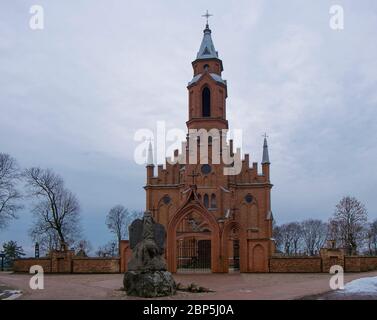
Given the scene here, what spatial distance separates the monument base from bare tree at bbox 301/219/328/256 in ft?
243

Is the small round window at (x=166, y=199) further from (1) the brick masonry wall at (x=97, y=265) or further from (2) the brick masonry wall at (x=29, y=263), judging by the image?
(2) the brick masonry wall at (x=29, y=263)

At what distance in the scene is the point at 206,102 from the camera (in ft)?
165

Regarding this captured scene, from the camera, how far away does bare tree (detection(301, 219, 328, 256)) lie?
8769 cm

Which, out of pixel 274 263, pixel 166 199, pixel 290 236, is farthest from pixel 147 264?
pixel 290 236

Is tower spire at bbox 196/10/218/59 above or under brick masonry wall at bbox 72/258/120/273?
above

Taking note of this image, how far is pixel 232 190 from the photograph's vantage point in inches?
1827

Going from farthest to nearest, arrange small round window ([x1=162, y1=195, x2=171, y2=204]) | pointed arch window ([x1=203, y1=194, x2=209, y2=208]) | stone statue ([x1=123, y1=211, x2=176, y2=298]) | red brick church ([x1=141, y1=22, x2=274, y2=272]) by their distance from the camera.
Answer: small round window ([x1=162, y1=195, x2=171, y2=204])
pointed arch window ([x1=203, y1=194, x2=209, y2=208])
red brick church ([x1=141, y1=22, x2=274, y2=272])
stone statue ([x1=123, y1=211, x2=176, y2=298])

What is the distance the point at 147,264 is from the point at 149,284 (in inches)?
38.8

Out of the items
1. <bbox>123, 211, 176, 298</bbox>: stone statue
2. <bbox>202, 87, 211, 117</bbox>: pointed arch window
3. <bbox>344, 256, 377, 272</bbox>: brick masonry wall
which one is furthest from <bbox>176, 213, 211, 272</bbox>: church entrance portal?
<bbox>123, 211, 176, 298</bbox>: stone statue

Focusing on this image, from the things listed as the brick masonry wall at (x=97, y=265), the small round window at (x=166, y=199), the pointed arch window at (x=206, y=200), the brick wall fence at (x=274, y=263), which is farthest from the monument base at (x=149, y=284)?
the small round window at (x=166, y=199)

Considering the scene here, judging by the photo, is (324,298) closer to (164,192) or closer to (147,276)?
(147,276)

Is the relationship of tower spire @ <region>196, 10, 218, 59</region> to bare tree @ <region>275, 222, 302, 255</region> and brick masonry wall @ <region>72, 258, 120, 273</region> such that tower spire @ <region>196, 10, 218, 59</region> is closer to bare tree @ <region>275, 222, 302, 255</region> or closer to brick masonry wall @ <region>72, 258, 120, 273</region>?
brick masonry wall @ <region>72, 258, 120, 273</region>
